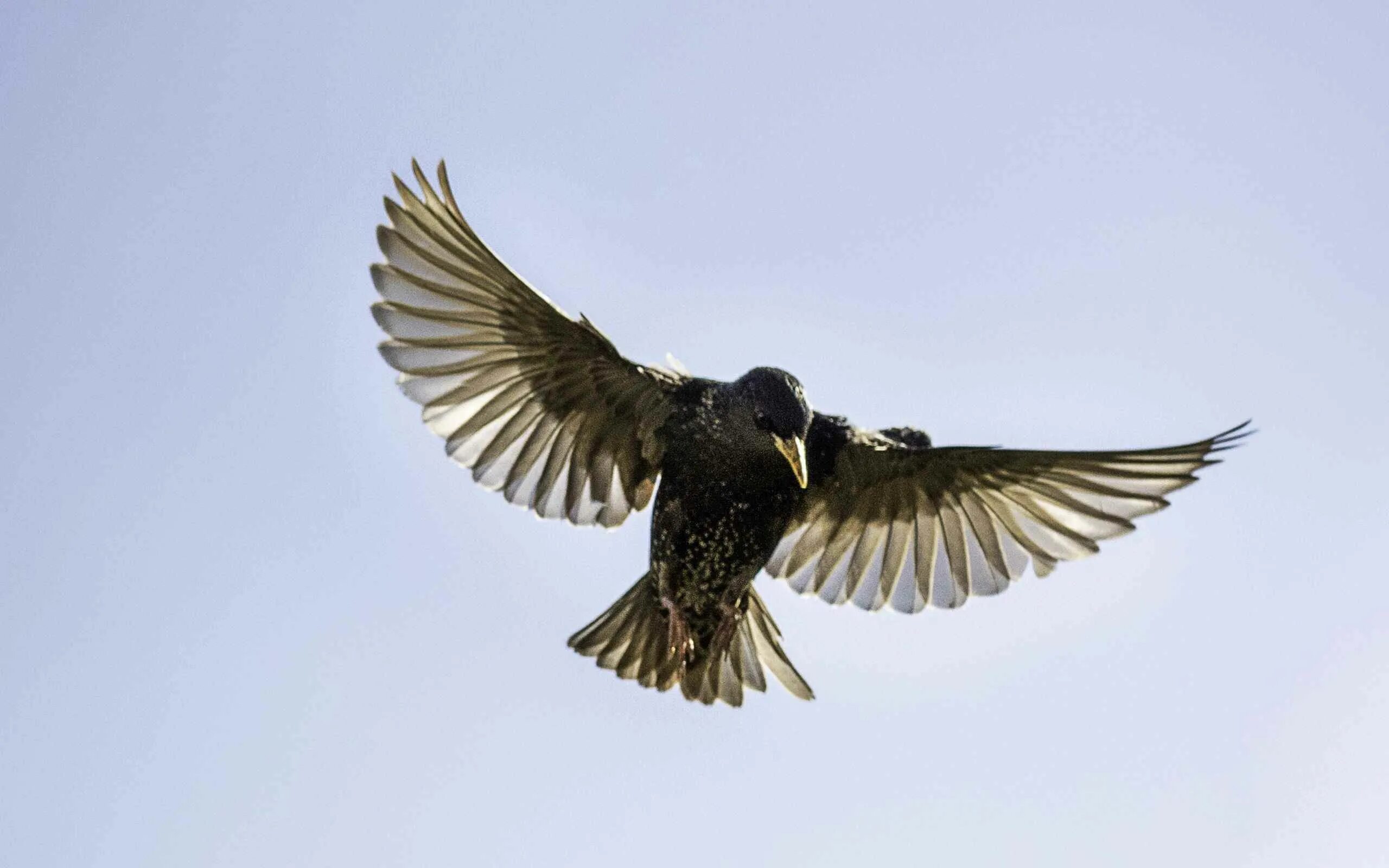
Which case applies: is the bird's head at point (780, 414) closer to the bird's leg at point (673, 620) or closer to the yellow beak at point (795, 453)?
the yellow beak at point (795, 453)

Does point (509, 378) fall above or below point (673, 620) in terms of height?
A: above

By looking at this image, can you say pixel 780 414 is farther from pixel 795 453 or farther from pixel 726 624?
pixel 726 624

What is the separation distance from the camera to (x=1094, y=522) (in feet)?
26.0

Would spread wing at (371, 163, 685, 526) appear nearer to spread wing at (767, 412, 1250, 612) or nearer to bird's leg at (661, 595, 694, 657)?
bird's leg at (661, 595, 694, 657)

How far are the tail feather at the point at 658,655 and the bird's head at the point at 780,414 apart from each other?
3.66 ft

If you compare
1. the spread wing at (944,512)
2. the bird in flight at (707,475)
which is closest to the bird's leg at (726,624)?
the bird in flight at (707,475)

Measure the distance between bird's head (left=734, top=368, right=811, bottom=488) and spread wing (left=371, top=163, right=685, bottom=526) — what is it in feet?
1.81

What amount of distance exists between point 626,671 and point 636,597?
0.37 m

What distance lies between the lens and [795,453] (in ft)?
23.1

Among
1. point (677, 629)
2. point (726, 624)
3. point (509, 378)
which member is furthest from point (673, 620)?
point (509, 378)

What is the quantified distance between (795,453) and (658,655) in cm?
149

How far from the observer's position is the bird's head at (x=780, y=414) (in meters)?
7.08

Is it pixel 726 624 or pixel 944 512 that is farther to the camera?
pixel 944 512

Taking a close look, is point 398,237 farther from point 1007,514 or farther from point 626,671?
point 1007,514
